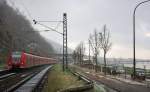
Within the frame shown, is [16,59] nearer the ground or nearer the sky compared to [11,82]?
nearer the sky

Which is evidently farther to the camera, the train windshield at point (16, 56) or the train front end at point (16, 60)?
the train windshield at point (16, 56)

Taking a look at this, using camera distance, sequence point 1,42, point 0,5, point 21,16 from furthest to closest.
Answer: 1. point 21,16
2. point 0,5
3. point 1,42

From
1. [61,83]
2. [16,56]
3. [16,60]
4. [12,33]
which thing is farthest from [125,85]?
[12,33]

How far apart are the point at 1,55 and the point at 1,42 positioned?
8886 millimetres

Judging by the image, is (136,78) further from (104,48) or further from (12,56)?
(12,56)

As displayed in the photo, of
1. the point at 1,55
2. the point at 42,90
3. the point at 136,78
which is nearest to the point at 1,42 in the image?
the point at 1,55

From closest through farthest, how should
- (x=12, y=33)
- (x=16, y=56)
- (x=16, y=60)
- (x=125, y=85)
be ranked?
(x=125, y=85) → (x=16, y=60) → (x=16, y=56) → (x=12, y=33)

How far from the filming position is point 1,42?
302 feet

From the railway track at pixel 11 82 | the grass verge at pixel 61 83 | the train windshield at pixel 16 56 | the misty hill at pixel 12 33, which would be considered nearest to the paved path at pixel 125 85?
the grass verge at pixel 61 83

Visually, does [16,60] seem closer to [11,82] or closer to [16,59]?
[16,59]

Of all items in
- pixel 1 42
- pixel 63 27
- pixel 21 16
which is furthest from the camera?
pixel 21 16

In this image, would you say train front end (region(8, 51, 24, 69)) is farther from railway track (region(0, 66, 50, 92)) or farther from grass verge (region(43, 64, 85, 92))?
grass verge (region(43, 64, 85, 92))

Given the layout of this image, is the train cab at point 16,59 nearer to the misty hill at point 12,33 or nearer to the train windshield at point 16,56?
the train windshield at point 16,56

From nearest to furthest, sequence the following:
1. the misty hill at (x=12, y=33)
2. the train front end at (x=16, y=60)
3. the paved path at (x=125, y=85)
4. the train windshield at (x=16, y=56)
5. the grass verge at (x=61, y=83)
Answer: the grass verge at (x=61, y=83)
the paved path at (x=125, y=85)
the train front end at (x=16, y=60)
the train windshield at (x=16, y=56)
the misty hill at (x=12, y=33)
